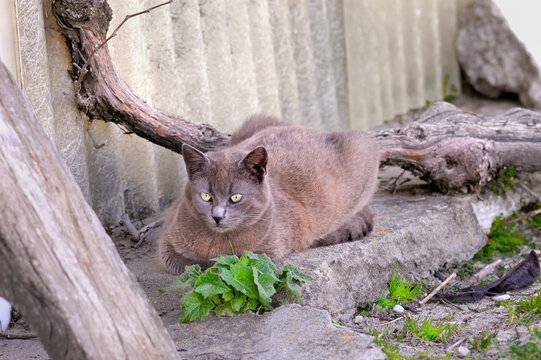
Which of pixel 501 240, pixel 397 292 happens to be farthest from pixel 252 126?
pixel 501 240

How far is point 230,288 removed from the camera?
283 cm

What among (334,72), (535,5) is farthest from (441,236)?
(535,5)

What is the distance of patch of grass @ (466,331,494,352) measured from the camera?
275 cm

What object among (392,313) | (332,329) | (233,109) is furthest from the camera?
(233,109)

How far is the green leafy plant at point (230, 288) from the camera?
2.80 m

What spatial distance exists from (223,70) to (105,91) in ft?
4.50

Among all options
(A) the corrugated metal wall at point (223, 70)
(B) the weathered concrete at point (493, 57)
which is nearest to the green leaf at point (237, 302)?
(A) the corrugated metal wall at point (223, 70)

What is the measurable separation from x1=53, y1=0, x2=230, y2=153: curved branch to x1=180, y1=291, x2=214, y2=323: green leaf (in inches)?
57.7

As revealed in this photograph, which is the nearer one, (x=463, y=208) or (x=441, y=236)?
(x=441, y=236)

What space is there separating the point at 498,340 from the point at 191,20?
302 cm

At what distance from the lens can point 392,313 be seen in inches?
133

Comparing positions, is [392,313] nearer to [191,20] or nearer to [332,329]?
[332,329]

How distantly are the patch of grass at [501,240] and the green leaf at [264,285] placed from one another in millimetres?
2163

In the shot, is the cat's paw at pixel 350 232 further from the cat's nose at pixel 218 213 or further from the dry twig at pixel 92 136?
the dry twig at pixel 92 136
